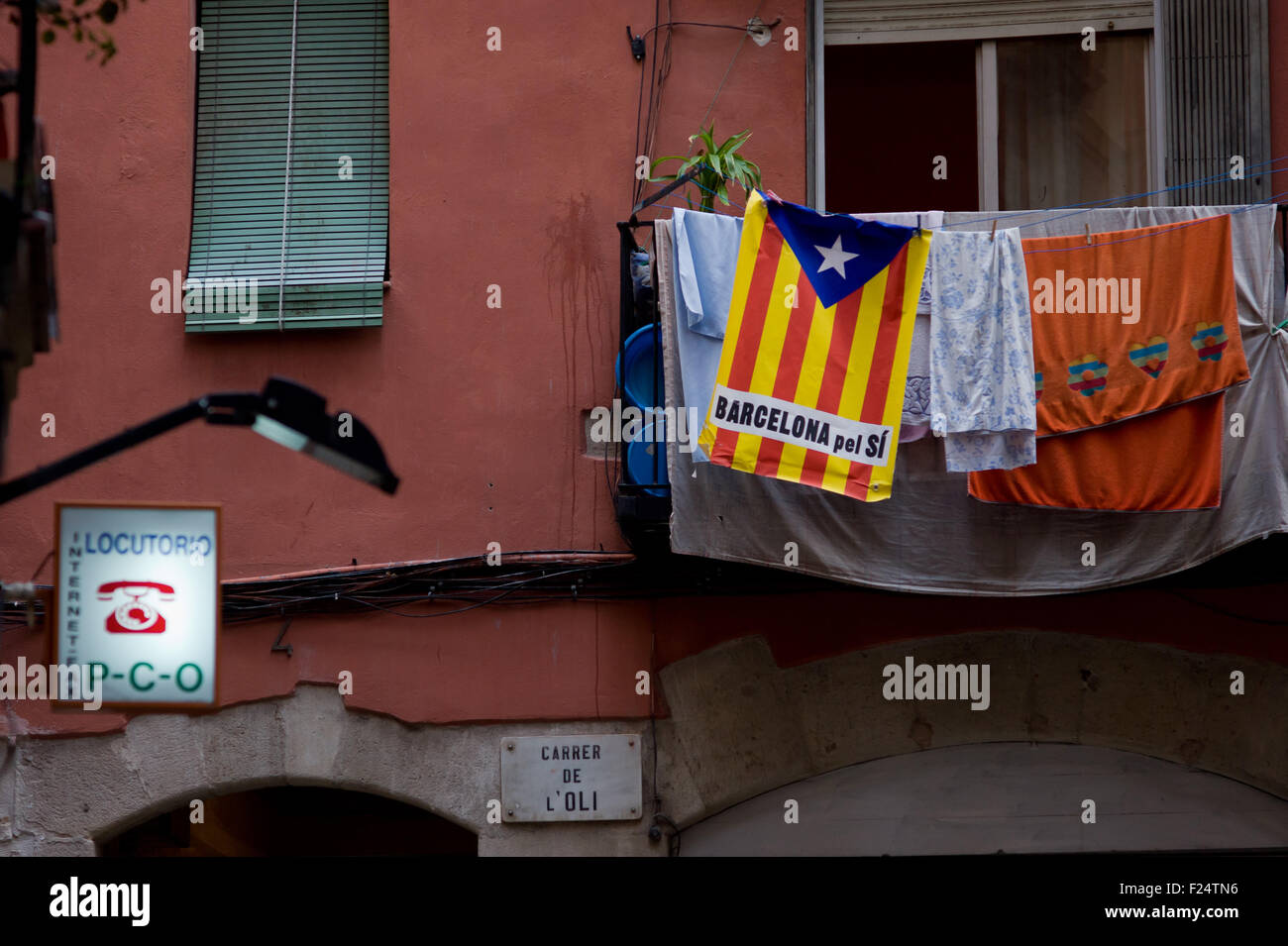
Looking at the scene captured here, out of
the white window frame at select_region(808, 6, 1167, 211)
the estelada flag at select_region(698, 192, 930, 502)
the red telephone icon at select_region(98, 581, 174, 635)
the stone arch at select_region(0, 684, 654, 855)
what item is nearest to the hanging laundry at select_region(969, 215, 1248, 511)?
the estelada flag at select_region(698, 192, 930, 502)

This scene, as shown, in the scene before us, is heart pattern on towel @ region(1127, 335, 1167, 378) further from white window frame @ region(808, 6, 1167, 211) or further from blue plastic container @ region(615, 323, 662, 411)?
blue plastic container @ region(615, 323, 662, 411)

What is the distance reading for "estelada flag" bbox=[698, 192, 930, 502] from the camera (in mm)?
7848

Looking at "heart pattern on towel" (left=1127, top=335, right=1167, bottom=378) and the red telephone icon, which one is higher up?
"heart pattern on towel" (left=1127, top=335, right=1167, bottom=378)

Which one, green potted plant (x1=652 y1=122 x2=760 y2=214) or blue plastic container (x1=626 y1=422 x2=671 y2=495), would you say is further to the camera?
green potted plant (x1=652 y1=122 x2=760 y2=214)

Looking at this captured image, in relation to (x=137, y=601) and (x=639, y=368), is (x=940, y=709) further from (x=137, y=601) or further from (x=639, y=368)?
(x=137, y=601)

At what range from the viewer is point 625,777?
8.70 metres

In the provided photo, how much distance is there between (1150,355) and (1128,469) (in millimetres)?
573

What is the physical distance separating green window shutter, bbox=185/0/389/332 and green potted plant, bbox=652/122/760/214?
177cm

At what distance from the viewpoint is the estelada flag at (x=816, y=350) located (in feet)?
25.7

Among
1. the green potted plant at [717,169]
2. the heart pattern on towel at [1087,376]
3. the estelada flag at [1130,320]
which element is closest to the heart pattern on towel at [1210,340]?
the estelada flag at [1130,320]

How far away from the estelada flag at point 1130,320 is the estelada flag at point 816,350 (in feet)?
2.37

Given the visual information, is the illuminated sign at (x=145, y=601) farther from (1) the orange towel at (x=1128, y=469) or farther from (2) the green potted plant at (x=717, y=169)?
(1) the orange towel at (x=1128, y=469)

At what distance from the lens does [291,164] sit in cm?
934

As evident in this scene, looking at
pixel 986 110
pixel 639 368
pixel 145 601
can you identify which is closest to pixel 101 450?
pixel 145 601
